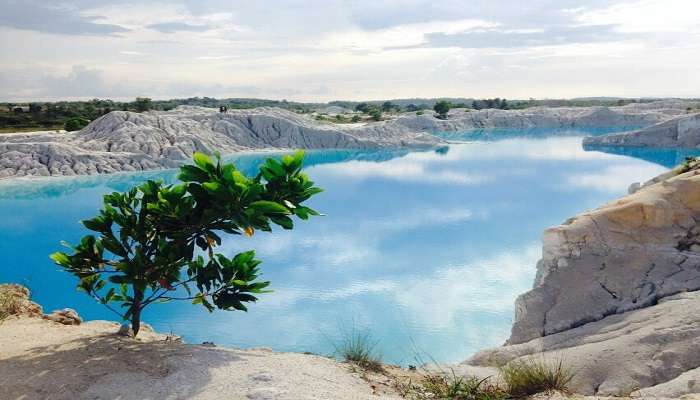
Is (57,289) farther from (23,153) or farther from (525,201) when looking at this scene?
(23,153)

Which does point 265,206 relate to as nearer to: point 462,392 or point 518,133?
point 462,392

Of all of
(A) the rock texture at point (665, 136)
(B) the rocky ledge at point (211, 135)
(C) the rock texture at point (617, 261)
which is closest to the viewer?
(C) the rock texture at point (617, 261)

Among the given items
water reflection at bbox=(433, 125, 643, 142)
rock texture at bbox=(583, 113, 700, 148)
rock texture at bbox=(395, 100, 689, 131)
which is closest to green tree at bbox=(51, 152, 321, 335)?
rock texture at bbox=(583, 113, 700, 148)

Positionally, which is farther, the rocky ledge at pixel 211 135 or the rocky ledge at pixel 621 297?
the rocky ledge at pixel 211 135

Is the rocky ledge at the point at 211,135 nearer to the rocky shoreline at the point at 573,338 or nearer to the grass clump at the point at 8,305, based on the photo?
the grass clump at the point at 8,305

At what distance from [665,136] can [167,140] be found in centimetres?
3301

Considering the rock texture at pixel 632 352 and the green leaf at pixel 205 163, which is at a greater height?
the green leaf at pixel 205 163

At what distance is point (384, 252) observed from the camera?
1454 centimetres

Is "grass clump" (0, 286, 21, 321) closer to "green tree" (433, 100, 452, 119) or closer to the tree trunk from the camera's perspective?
the tree trunk

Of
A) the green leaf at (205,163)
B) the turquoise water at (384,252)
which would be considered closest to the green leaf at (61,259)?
the green leaf at (205,163)

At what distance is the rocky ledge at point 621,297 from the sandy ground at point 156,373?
2.37 meters

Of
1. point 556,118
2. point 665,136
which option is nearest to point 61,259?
point 665,136

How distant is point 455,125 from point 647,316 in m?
55.4

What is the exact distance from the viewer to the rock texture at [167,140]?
2977 centimetres
